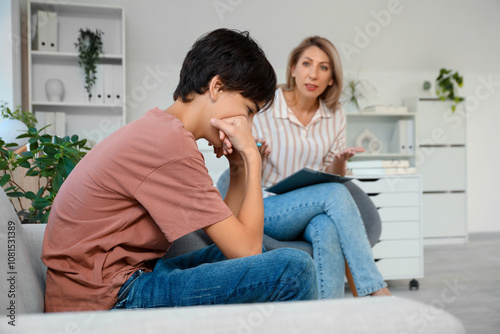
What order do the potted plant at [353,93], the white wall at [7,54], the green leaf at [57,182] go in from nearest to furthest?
the green leaf at [57,182]
the white wall at [7,54]
the potted plant at [353,93]

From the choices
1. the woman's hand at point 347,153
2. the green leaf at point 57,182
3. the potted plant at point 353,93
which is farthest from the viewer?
the potted plant at point 353,93

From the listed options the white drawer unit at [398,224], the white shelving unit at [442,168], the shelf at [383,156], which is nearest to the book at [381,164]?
the white drawer unit at [398,224]

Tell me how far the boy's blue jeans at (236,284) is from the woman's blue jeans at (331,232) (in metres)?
0.66

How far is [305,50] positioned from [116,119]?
2445 mm

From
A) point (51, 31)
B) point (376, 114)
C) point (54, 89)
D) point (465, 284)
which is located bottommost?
point (465, 284)

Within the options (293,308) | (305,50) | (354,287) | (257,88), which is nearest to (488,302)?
(354,287)

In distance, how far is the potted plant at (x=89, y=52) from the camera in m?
3.95

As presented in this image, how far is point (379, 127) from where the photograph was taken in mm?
4945

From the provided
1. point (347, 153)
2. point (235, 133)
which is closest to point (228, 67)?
point (235, 133)

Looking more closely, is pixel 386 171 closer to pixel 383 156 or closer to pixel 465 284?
pixel 465 284

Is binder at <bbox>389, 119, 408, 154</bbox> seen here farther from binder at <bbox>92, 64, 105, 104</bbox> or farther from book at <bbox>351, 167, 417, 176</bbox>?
binder at <bbox>92, 64, 105, 104</bbox>

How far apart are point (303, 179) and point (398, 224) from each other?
64.0 inches

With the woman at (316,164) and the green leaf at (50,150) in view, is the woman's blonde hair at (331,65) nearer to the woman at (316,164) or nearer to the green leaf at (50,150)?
the woman at (316,164)

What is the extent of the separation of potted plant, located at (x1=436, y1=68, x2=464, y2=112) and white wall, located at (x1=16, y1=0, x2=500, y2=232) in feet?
0.66
